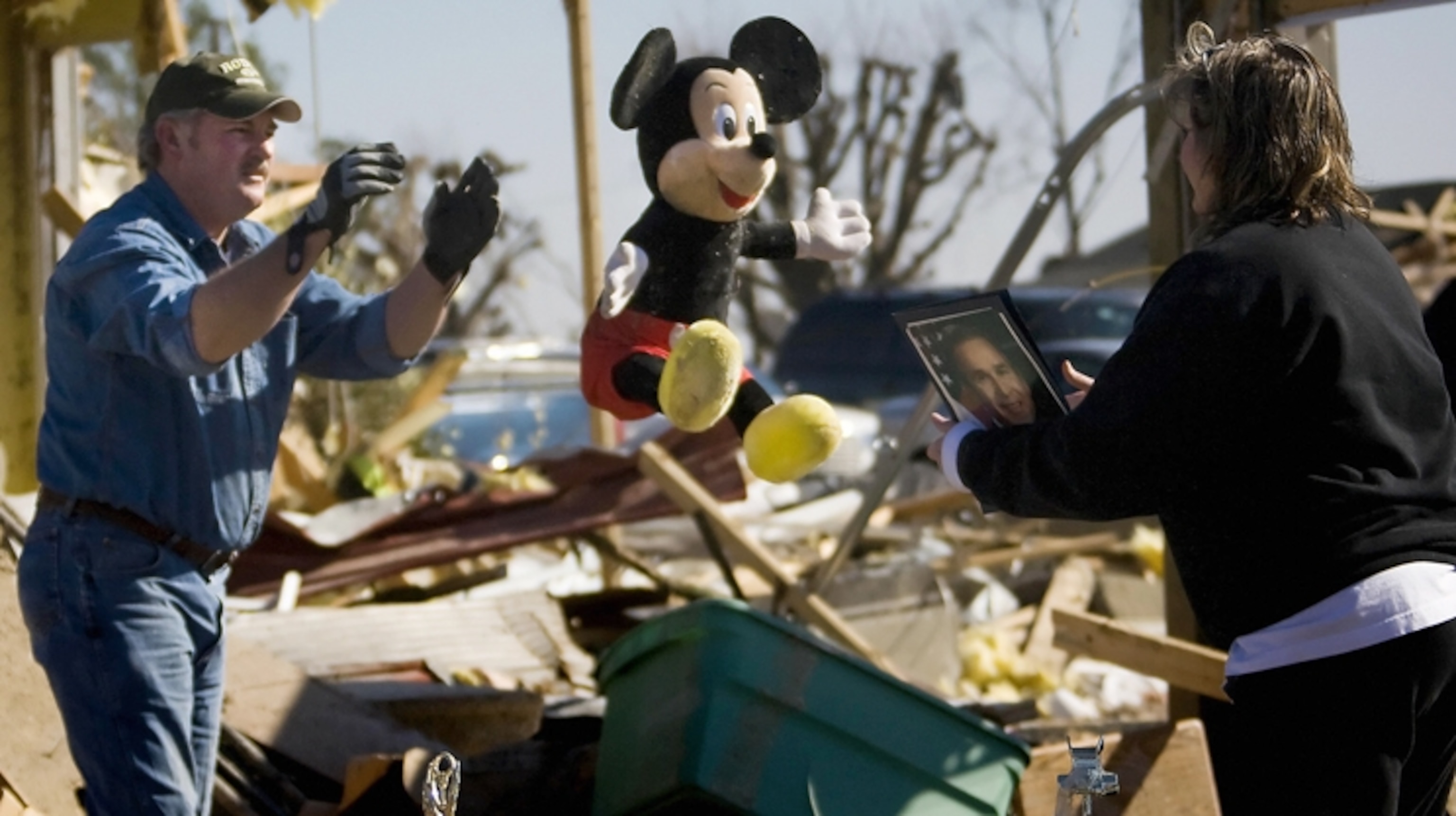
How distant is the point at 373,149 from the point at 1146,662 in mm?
2424

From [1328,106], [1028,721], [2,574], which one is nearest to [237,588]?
[2,574]

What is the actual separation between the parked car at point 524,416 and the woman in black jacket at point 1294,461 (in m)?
6.65

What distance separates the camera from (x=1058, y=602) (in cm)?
802

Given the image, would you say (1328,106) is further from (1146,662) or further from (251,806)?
(251,806)

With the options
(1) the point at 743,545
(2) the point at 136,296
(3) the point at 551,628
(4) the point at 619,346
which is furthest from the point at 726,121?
(3) the point at 551,628

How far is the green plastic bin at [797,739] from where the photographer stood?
12.0ft

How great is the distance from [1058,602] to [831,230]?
16.4ft

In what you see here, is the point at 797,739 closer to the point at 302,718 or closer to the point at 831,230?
the point at 831,230

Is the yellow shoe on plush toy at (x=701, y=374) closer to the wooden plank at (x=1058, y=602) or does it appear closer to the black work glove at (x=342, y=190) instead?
the black work glove at (x=342, y=190)

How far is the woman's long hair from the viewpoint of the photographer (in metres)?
2.60

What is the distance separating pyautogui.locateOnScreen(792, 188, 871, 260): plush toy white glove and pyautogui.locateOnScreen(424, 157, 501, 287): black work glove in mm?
605

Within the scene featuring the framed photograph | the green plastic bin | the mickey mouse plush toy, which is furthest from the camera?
the green plastic bin

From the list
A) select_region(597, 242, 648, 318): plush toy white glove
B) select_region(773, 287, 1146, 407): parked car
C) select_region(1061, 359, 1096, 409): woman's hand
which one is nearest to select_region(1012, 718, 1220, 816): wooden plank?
select_region(1061, 359, 1096, 409): woman's hand

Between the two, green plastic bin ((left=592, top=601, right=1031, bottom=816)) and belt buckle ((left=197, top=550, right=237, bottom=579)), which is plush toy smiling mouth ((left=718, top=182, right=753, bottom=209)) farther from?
belt buckle ((left=197, top=550, right=237, bottom=579))
